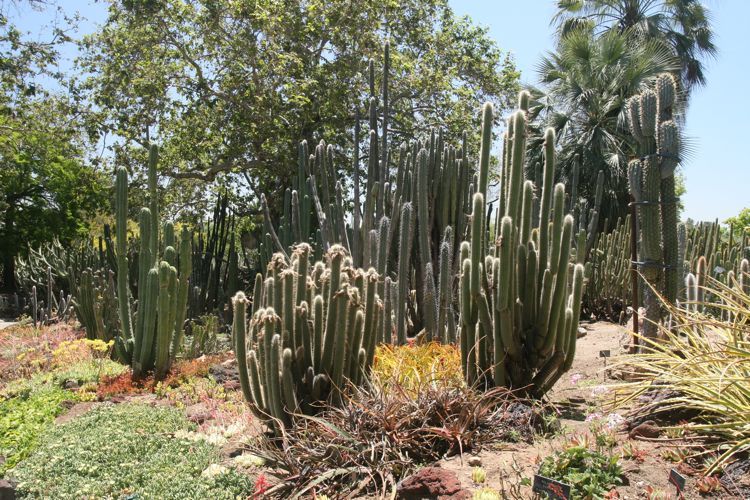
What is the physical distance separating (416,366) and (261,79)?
39.1 ft

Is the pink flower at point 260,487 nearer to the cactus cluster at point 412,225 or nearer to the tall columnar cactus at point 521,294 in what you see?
the tall columnar cactus at point 521,294

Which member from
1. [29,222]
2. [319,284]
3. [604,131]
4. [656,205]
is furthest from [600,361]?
[29,222]

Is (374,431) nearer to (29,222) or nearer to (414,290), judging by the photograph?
(414,290)

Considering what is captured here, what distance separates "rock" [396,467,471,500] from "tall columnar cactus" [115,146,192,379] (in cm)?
429

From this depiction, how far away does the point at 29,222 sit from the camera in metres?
20.0

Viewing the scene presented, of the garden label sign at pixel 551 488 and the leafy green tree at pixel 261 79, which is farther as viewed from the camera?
the leafy green tree at pixel 261 79

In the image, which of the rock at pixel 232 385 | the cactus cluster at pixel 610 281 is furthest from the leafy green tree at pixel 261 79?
the rock at pixel 232 385

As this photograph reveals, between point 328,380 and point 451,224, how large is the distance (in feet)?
10.7

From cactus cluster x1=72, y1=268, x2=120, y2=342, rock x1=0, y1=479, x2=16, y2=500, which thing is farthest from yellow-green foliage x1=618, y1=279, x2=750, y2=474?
cactus cluster x1=72, y1=268, x2=120, y2=342

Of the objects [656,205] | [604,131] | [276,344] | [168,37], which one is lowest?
[276,344]

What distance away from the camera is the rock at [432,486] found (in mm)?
3645

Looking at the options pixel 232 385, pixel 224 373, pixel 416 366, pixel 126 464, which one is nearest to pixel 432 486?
pixel 416 366

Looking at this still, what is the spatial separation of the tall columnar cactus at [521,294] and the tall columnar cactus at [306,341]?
77 centimetres

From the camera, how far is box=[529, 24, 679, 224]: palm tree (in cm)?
1681
